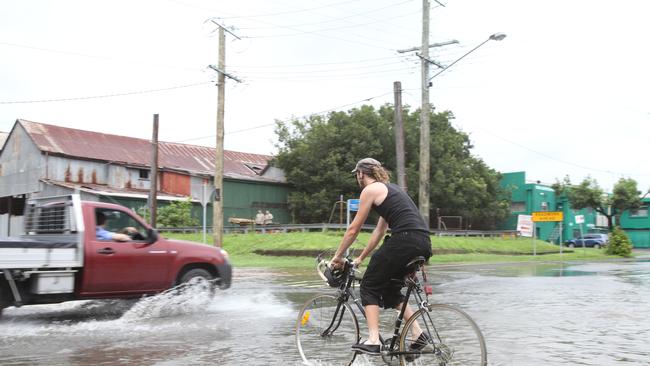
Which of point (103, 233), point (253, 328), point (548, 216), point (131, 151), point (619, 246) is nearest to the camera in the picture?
point (253, 328)

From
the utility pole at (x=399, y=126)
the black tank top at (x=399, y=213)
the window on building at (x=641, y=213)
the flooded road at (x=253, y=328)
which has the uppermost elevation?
the utility pole at (x=399, y=126)

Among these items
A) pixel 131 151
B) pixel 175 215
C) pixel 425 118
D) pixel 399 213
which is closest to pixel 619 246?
pixel 425 118

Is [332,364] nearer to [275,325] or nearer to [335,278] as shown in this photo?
[335,278]

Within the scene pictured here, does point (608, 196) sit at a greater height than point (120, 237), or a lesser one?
greater

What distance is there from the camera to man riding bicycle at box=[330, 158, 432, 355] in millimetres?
5102

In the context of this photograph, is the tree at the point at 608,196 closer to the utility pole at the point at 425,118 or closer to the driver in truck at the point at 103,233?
the utility pole at the point at 425,118

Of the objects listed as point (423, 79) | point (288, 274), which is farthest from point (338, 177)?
point (288, 274)

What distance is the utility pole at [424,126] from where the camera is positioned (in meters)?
24.3

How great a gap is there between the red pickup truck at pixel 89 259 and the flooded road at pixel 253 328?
1.26 ft

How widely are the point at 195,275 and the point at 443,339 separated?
5.87 metres

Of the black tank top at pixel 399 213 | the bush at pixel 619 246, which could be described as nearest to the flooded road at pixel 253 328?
the black tank top at pixel 399 213

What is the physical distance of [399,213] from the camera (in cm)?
518

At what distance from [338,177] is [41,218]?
35.0m

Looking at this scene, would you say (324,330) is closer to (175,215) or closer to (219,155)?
(219,155)
